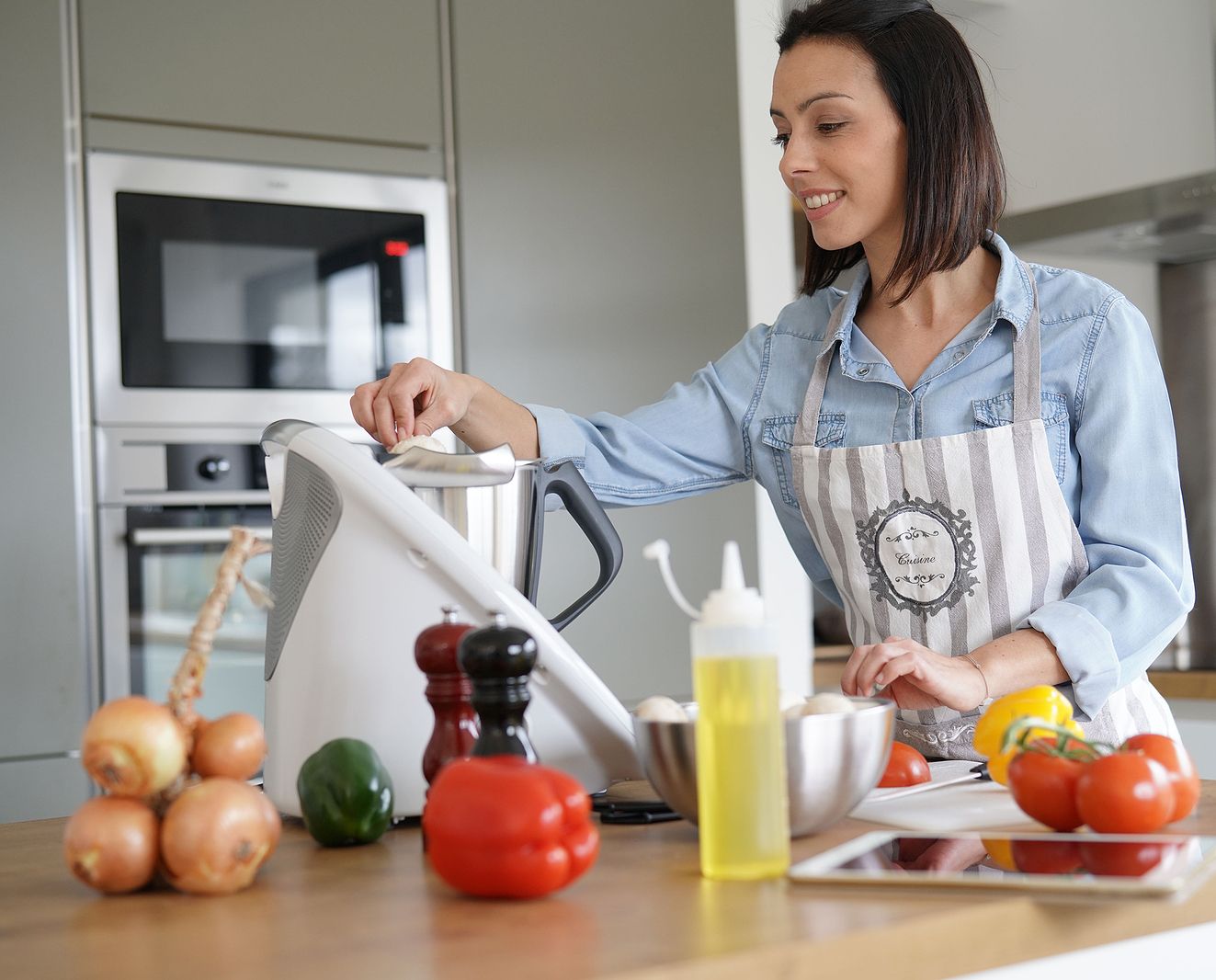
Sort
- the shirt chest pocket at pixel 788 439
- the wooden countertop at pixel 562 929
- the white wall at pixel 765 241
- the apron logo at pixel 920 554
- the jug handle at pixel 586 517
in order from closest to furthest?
the wooden countertop at pixel 562 929, the jug handle at pixel 586 517, the apron logo at pixel 920 554, the shirt chest pocket at pixel 788 439, the white wall at pixel 765 241

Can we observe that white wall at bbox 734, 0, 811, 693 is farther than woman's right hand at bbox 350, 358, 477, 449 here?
Yes

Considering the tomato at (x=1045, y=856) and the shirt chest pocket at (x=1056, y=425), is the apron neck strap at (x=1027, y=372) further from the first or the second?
the tomato at (x=1045, y=856)

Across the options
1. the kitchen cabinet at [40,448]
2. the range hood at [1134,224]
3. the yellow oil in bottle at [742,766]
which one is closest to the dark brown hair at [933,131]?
the yellow oil in bottle at [742,766]

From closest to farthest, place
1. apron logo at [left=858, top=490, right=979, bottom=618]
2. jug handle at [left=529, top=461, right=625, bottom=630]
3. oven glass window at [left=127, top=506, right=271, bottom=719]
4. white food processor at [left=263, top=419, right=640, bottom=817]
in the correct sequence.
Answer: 1. white food processor at [left=263, top=419, right=640, bottom=817]
2. jug handle at [left=529, top=461, right=625, bottom=630]
3. apron logo at [left=858, top=490, right=979, bottom=618]
4. oven glass window at [left=127, top=506, right=271, bottom=719]

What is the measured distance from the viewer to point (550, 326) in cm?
263

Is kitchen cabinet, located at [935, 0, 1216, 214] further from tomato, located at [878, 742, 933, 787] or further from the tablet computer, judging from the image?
the tablet computer

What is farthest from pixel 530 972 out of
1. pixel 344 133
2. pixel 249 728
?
pixel 344 133

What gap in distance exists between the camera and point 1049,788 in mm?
819

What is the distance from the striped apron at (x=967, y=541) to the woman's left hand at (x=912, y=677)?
18cm

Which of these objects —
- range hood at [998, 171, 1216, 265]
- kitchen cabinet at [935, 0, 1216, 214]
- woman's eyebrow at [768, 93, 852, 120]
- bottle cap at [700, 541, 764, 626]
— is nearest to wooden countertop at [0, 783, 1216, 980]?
bottle cap at [700, 541, 764, 626]

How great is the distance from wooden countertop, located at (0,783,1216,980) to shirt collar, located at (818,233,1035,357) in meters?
0.72

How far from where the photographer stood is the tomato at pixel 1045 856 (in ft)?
2.39

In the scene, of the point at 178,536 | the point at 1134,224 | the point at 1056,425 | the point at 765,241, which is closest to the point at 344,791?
the point at 1056,425

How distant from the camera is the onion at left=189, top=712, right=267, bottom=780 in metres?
0.78
